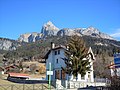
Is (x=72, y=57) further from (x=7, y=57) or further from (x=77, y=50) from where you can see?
(x=7, y=57)

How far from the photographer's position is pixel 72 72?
1811 inches

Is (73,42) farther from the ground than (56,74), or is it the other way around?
(73,42)

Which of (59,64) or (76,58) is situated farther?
(59,64)

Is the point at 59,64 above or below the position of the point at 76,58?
below

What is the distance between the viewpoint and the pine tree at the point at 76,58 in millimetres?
45312

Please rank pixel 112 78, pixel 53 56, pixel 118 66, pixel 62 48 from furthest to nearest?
pixel 53 56 → pixel 62 48 → pixel 118 66 → pixel 112 78

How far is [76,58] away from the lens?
45.1m

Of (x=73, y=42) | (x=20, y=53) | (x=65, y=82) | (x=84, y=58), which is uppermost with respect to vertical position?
(x=20, y=53)

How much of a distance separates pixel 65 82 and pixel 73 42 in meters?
8.45

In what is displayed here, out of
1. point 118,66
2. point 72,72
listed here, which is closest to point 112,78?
point 118,66

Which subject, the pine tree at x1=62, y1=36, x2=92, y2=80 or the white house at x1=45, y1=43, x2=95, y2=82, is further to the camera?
the white house at x1=45, y1=43, x2=95, y2=82

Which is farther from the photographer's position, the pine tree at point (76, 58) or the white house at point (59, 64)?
the white house at point (59, 64)

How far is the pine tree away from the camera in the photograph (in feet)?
149

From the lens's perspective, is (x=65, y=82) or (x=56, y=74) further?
(x=56, y=74)
